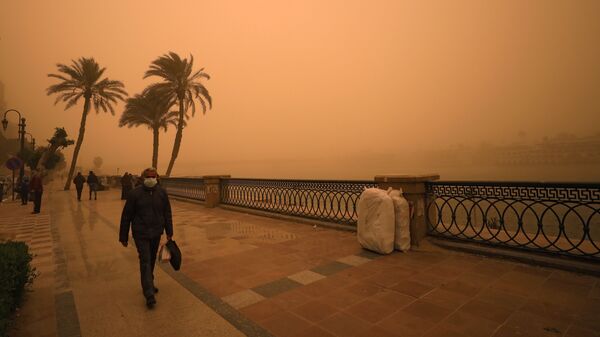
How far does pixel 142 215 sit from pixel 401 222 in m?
4.33

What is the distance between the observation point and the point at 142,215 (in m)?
4.12

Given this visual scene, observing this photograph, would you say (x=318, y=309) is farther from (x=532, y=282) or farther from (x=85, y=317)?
(x=532, y=282)

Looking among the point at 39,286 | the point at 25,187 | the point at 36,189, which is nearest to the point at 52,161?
the point at 25,187

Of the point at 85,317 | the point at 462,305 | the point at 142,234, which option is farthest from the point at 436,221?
the point at 85,317

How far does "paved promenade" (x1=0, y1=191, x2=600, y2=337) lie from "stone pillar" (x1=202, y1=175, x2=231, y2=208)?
668 centimetres

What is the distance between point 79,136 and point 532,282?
36.7 m

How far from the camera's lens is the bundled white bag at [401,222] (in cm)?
593

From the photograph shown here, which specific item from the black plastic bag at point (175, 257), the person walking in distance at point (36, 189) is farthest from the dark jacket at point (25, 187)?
the black plastic bag at point (175, 257)

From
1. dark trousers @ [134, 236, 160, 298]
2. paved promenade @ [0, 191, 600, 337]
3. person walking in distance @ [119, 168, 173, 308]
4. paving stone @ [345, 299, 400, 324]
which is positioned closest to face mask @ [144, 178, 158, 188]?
person walking in distance @ [119, 168, 173, 308]

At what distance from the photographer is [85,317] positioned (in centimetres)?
369

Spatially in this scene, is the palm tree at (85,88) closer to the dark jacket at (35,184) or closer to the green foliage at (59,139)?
the green foliage at (59,139)

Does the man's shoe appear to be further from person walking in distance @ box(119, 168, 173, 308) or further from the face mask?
the face mask

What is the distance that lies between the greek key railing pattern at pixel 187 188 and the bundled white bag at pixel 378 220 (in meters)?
10.3

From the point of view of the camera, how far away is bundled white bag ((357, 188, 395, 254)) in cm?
579
